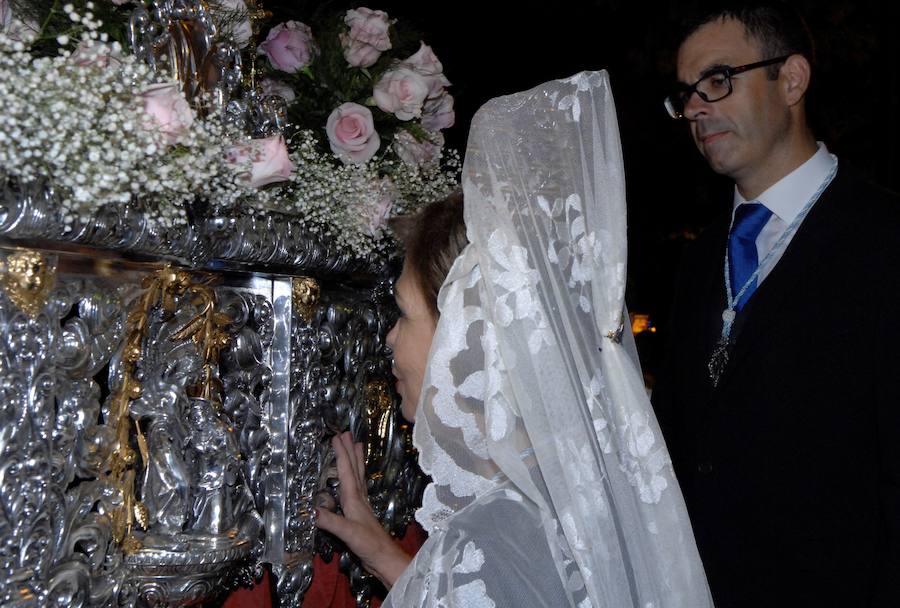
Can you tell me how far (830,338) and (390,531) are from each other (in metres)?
1.01

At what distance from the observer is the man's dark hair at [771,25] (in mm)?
2254

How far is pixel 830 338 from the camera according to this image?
204 centimetres

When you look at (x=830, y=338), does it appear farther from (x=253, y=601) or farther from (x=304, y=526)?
(x=253, y=601)

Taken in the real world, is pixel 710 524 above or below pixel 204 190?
below

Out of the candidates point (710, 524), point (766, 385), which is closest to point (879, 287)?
point (766, 385)

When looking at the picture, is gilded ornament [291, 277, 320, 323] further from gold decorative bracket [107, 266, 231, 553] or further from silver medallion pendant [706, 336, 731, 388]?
silver medallion pendant [706, 336, 731, 388]

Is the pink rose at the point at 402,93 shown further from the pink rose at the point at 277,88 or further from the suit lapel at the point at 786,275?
the suit lapel at the point at 786,275

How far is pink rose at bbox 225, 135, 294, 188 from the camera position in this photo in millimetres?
1394

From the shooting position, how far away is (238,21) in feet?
5.36

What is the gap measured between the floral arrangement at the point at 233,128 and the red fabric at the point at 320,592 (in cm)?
62

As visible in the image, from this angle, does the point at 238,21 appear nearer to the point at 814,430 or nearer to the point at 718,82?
the point at 718,82

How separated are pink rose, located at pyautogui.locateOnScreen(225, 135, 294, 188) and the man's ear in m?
1.30

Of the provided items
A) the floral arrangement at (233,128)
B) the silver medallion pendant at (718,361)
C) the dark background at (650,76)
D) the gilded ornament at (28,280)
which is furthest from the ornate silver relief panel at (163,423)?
the dark background at (650,76)

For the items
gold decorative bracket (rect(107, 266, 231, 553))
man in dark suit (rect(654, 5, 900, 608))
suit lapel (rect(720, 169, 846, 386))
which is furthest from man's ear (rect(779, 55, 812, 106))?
gold decorative bracket (rect(107, 266, 231, 553))
